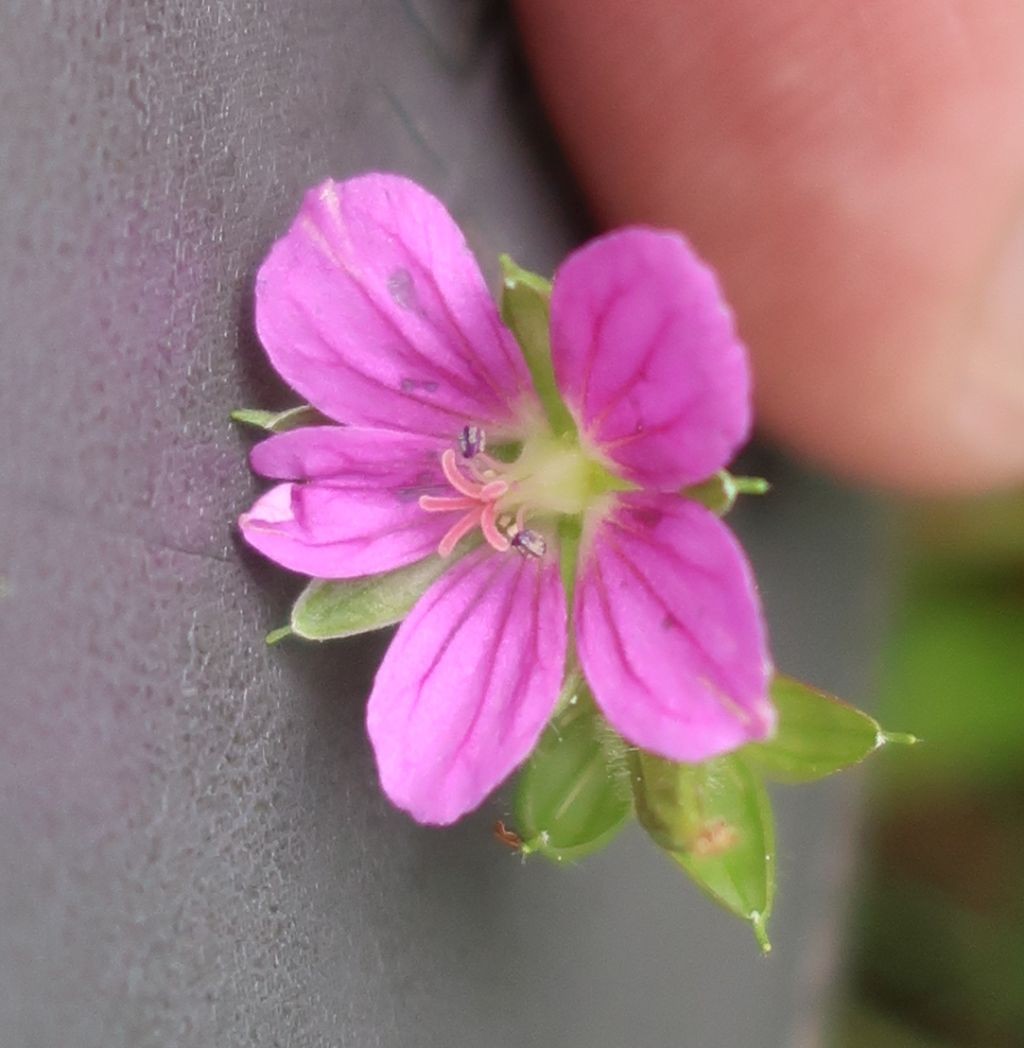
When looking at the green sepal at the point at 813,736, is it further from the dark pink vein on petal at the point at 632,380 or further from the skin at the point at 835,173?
the skin at the point at 835,173

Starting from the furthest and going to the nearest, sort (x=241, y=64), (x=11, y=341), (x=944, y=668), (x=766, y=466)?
(x=944, y=668) < (x=766, y=466) < (x=241, y=64) < (x=11, y=341)

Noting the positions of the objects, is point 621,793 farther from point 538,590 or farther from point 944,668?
point 944,668

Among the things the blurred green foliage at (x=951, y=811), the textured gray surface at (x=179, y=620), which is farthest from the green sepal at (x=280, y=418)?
the blurred green foliage at (x=951, y=811)

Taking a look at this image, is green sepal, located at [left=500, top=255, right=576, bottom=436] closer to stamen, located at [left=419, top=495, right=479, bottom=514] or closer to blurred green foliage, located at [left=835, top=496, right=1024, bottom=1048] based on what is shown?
stamen, located at [left=419, top=495, right=479, bottom=514]

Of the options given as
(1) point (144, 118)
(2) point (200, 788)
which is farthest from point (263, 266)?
(2) point (200, 788)

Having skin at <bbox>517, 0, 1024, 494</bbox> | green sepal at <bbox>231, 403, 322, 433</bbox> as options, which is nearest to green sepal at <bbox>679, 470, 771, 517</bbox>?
green sepal at <bbox>231, 403, 322, 433</bbox>

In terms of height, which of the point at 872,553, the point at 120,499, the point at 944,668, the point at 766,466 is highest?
the point at 120,499
